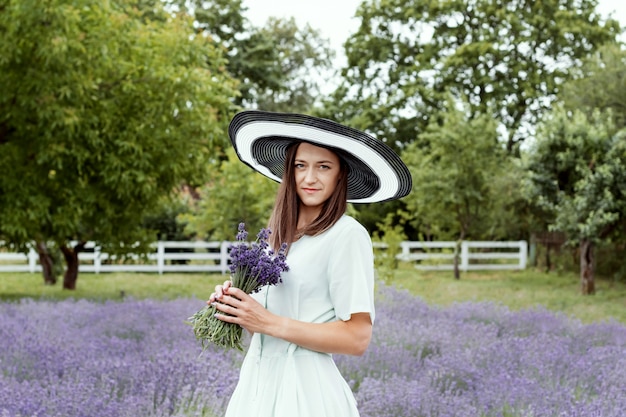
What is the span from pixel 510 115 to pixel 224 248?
13.7 metres

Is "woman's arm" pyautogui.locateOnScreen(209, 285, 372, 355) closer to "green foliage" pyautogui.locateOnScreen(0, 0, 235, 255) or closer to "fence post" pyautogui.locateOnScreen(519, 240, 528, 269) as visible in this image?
"green foliage" pyautogui.locateOnScreen(0, 0, 235, 255)

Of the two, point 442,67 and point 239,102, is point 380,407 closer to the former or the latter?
point 442,67

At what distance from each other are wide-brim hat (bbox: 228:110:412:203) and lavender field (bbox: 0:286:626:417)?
1982mm

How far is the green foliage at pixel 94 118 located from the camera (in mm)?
12500

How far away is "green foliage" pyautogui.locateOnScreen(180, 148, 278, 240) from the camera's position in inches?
785

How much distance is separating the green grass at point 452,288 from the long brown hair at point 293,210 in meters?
12.8

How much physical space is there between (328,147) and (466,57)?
29.0 metres

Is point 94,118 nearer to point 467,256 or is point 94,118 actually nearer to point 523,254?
point 467,256

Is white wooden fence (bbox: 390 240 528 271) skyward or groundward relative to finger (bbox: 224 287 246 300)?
groundward

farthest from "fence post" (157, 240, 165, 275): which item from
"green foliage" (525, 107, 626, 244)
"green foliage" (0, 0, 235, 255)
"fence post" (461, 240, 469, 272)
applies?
"green foliage" (525, 107, 626, 244)

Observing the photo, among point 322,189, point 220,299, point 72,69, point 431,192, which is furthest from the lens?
point 431,192

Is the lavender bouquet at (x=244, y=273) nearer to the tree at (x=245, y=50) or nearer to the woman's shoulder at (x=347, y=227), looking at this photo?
the woman's shoulder at (x=347, y=227)

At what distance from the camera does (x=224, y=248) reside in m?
25.4

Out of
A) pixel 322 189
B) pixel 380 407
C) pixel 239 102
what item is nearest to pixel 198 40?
pixel 380 407
